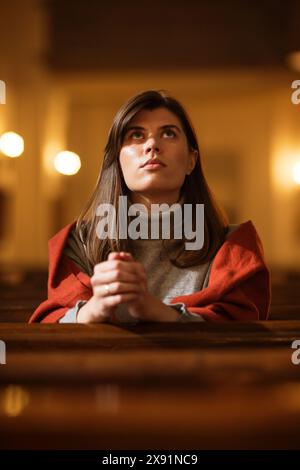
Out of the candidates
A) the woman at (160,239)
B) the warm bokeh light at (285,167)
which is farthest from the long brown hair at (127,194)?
the warm bokeh light at (285,167)

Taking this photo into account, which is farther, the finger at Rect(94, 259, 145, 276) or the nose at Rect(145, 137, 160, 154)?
Answer: the nose at Rect(145, 137, 160, 154)

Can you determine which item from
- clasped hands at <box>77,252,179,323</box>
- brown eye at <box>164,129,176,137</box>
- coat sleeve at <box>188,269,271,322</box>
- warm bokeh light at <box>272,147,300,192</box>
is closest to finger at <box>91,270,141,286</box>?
clasped hands at <box>77,252,179,323</box>

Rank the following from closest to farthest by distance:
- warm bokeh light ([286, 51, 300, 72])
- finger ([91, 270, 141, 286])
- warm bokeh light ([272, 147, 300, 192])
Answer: finger ([91, 270, 141, 286]) → warm bokeh light ([286, 51, 300, 72]) → warm bokeh light ([272, 147, 300, 192])

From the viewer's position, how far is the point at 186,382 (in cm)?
36

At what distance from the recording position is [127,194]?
0.62 meters

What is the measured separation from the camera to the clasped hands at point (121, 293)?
45 centimetres

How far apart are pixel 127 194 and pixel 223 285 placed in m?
0.17

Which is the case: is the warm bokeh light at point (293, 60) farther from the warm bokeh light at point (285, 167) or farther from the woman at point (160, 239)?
the woman at point (160, 239)

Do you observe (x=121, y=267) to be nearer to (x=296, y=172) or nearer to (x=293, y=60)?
(x=293, y=60)

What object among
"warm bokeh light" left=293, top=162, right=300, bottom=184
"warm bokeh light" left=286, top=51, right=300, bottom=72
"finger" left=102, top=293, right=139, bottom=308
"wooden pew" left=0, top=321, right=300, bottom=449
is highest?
"warm bokeh light" left=286, top=51, right=300, bottom=72

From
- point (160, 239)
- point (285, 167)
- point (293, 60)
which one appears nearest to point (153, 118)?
point (160, 239)

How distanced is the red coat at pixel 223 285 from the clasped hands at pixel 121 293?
63 millimetres

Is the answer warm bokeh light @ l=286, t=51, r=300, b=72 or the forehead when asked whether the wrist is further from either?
warm bokeh light @ l=286, t=51, r=300, b=72

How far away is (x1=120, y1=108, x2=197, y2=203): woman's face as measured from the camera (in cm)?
58
